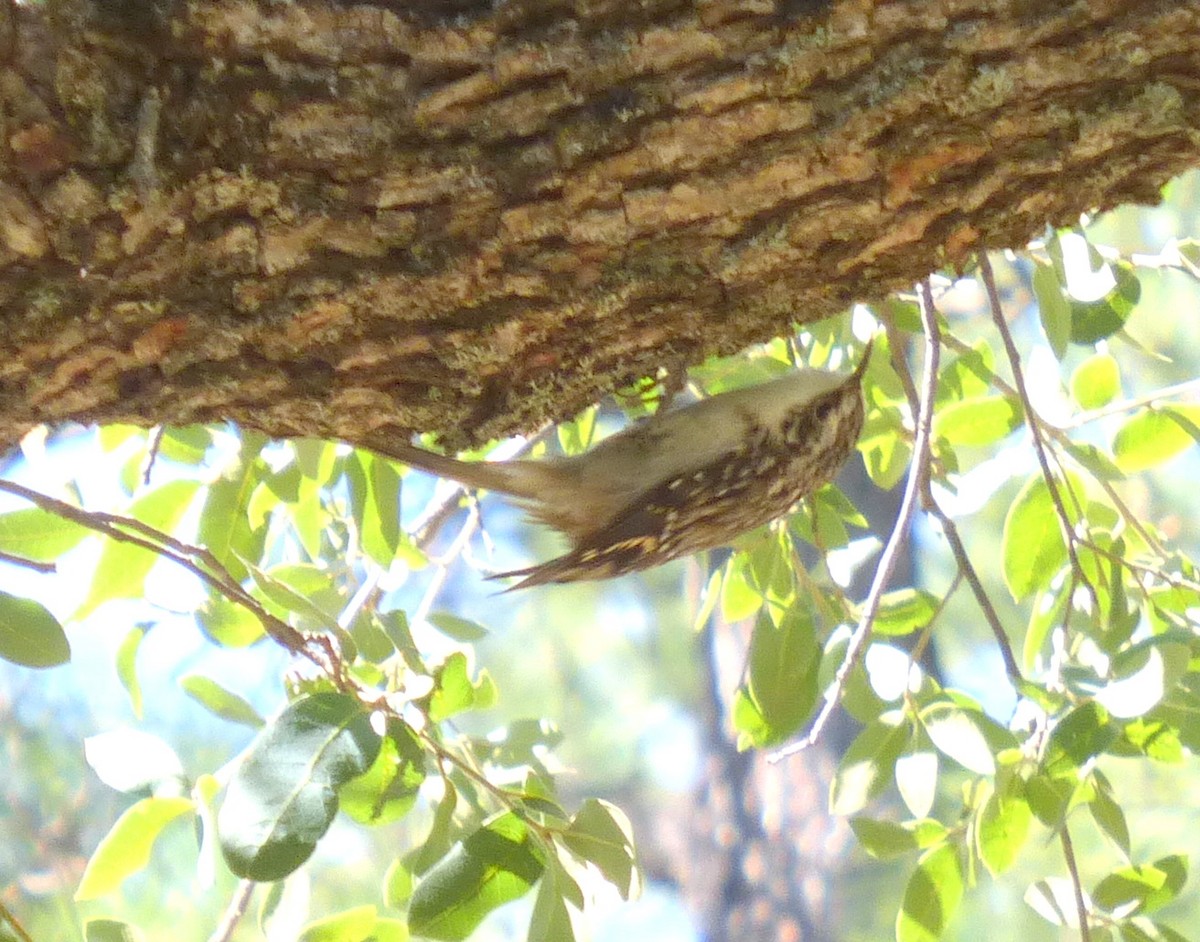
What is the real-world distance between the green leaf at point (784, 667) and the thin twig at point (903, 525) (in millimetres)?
63

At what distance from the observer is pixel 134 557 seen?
1519 millimetres

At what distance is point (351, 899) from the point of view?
15.3 ft

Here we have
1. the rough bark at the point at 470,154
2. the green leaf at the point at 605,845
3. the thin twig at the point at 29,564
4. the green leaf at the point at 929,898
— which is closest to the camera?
the rough bark at the point at 470,154

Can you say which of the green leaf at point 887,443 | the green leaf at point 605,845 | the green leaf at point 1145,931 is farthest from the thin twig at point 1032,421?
the green leaf at point 605,845

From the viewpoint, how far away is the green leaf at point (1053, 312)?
1.58 metres

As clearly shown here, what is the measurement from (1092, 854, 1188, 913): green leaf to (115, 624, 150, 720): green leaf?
1235 mm

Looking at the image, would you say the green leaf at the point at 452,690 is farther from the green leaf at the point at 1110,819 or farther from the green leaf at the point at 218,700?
the green leaf at the point at 1110,819

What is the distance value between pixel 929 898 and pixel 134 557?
3.42 feet

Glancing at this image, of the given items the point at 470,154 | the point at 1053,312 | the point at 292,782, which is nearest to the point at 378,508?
the point at 292,782

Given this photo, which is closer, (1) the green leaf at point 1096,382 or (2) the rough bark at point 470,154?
(2) the rough bark at point 470,154

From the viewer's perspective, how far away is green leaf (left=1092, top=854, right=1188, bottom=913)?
5.06 ft

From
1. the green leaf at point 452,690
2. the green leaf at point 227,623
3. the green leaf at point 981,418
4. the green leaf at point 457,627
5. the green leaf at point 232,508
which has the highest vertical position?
the green leaf at point 981,418

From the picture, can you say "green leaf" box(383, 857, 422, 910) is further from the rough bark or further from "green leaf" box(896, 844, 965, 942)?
the rough bark

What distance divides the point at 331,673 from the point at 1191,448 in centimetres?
126
